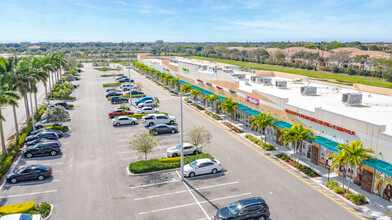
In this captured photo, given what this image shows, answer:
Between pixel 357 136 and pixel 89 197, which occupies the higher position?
pixel 357 136

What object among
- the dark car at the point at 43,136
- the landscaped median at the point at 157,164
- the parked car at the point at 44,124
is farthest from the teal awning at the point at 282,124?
the parked car at the point at 44,124

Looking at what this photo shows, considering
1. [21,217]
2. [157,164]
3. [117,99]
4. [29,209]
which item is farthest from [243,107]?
[21,217]

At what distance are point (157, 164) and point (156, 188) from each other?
14.4 feet

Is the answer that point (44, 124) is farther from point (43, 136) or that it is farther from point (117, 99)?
point (117, 99)

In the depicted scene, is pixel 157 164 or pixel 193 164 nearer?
pixel 193 164

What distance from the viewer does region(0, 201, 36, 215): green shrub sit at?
66.8 ft

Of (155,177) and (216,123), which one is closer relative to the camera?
(155,177)

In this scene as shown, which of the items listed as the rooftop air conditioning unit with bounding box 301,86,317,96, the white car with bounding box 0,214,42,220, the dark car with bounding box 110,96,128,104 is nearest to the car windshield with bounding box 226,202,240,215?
the white car with bounding box 0,214,42,220

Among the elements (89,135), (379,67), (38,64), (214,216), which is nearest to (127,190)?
(214,216)

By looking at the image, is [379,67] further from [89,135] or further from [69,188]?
[69,188]

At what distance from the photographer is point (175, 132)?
138 feet

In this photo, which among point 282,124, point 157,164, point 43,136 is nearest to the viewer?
point 157,164

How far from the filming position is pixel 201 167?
27.6 m

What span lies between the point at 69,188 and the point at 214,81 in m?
36.8
